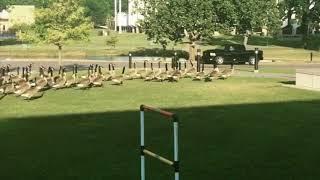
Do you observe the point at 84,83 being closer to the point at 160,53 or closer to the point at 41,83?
the point at 41,83

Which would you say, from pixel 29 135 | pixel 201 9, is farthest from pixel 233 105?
pixel 201 9

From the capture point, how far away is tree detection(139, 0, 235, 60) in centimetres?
4634

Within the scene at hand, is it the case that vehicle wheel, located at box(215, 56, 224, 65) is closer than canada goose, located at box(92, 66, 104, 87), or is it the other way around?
canada goose, located at box(92, 66, 104, 87)

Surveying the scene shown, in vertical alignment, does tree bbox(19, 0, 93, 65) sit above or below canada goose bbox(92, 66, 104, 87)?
above

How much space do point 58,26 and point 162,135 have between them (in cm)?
2459

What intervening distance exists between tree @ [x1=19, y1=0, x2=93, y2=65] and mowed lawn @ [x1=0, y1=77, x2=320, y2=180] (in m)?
12.5

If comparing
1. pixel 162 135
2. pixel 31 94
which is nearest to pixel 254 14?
pixel 31 94

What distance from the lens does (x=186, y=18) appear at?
46000mm

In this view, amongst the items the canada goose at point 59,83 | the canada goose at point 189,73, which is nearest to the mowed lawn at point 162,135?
the canada goose at point 59,83

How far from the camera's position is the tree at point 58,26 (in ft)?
120

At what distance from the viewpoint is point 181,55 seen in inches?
2131

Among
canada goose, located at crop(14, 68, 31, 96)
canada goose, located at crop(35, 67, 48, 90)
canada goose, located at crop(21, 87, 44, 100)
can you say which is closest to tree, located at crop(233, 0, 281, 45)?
canada goose, located at crop(35, 67, 48, 90)

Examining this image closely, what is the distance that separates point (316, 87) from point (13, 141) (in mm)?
15368

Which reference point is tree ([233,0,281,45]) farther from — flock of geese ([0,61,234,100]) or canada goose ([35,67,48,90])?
canada goose ([35,67,48,90])
